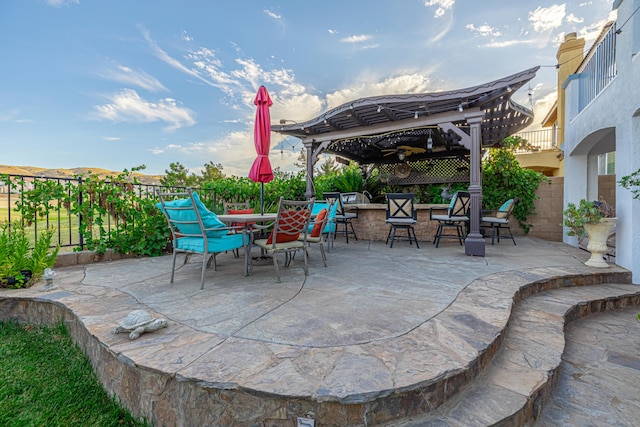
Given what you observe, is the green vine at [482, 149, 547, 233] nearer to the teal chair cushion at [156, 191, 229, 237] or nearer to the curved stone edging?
the curved stone edging

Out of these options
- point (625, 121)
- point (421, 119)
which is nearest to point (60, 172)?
point (421, 119)

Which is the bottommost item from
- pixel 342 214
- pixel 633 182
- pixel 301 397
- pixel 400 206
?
pixel 301 397

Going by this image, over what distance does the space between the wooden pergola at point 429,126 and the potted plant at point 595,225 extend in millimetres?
1141

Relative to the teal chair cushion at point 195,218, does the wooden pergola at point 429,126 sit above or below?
above

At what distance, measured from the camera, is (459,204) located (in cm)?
493

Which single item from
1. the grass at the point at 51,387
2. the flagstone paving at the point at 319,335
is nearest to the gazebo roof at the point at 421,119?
the flagstone paving at the point at 319,335

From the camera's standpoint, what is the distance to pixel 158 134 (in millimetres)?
10742

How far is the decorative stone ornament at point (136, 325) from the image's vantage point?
5.14ft

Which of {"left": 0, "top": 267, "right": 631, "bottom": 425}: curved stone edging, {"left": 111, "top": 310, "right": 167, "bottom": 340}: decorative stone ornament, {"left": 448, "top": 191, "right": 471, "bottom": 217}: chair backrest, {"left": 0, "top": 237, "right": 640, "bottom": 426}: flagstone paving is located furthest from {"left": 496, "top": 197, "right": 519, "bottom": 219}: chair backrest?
{"left": 111, "top": 310, "right": 167, "bottom": 340}: decorative stone ornament

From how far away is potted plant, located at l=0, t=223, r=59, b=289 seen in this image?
2.55 meters

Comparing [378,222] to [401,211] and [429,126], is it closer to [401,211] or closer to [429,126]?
[401,211]

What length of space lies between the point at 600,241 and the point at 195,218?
4740mm

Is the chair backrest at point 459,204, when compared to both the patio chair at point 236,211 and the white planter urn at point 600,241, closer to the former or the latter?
the white planter urn at point 600,241

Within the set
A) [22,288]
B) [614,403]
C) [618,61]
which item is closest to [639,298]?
[614,403]
